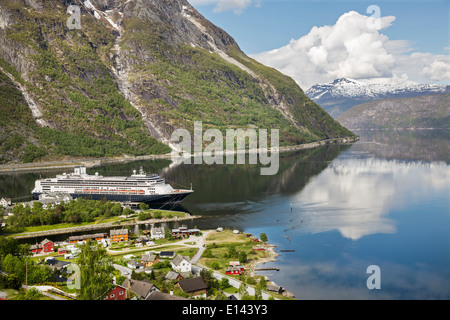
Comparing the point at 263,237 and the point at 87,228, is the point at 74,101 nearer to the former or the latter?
the point at 87,228

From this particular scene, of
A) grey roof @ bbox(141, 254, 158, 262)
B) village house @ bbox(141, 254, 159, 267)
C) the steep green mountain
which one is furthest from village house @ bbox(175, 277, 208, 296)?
the steep green mountain

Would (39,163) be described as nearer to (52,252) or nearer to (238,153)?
(238,153)

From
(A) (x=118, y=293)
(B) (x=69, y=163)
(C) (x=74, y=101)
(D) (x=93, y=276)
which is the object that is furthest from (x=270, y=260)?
(C) (x=74, y=101)

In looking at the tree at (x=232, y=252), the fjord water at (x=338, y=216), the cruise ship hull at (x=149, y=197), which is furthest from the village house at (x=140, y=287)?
the cruise ship hull at (x=149, y=197)

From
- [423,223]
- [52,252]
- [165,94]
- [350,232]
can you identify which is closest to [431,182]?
[423,223]

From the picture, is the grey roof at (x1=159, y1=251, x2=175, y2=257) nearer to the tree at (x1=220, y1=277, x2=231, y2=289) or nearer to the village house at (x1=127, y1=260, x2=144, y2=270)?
the village house at (x1=127, y1=260, x2=144, y2=270)

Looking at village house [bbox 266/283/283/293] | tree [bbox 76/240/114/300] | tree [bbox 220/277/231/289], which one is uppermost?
tree [bbox 76/240/114/300]
